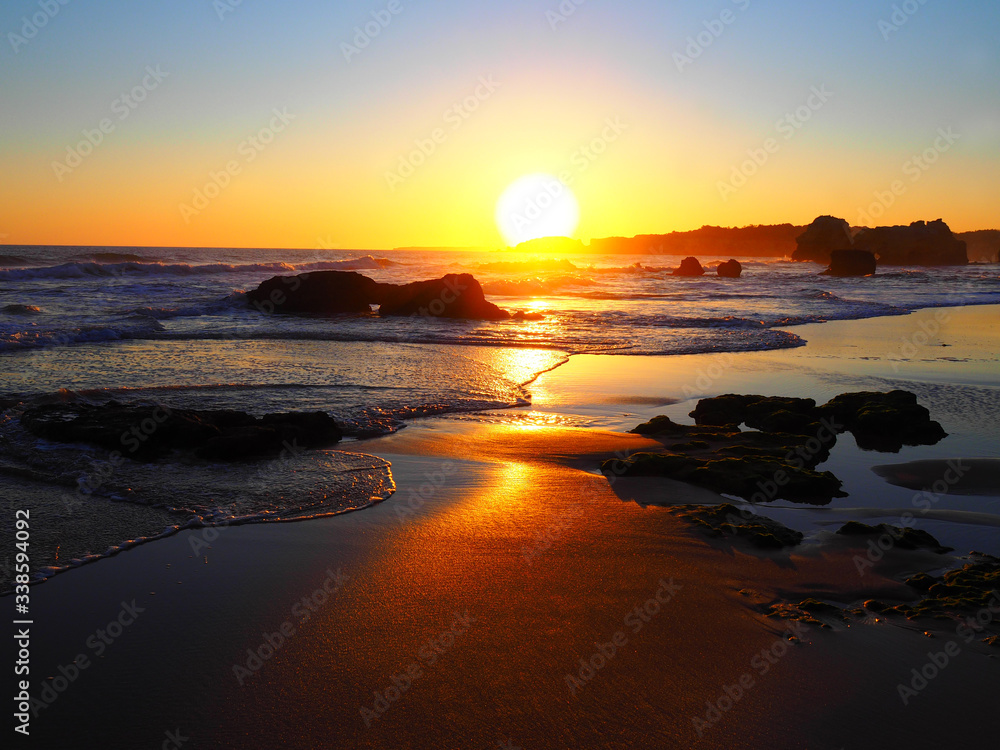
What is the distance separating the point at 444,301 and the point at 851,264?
1948 inches

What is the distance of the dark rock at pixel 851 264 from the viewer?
5916 centimetres

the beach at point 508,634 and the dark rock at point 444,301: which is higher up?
the dark rock at point 444,301

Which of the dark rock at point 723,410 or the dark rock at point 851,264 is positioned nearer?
the dark rock at point 723,410

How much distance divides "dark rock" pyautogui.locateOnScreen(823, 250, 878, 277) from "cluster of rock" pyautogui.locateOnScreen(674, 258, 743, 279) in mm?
8595

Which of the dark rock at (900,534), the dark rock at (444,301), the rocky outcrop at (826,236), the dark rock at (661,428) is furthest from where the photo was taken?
the rocky outcrop at (826,236)

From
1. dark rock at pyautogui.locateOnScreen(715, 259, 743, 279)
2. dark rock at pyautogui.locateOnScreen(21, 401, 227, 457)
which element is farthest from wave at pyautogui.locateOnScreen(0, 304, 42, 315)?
dark rock at pyautogui.locateOnScreen(715, 259, 743, 279)

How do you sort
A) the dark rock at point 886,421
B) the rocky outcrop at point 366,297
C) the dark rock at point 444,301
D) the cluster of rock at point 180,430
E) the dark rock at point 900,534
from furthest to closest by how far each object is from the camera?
the rocky outcrop at point 366,297
the dark rock at point 444,301
the dark rock at point 886,421
the cluster of rock at point 180,430
the dark rock at point 900,534

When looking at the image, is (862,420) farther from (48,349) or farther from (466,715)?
(48,349)

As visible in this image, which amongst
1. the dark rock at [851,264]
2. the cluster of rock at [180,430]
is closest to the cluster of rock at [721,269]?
the dark rock at [851,264]

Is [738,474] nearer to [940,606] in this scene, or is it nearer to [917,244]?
[940,606]

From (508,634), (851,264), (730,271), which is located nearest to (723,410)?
(508,634)

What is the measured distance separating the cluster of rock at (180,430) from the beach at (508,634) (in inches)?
63.4

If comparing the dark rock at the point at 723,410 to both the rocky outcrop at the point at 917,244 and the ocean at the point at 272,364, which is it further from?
the rocky outcrop at the point at 917,244

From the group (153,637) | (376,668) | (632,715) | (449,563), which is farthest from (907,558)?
(153,637)
